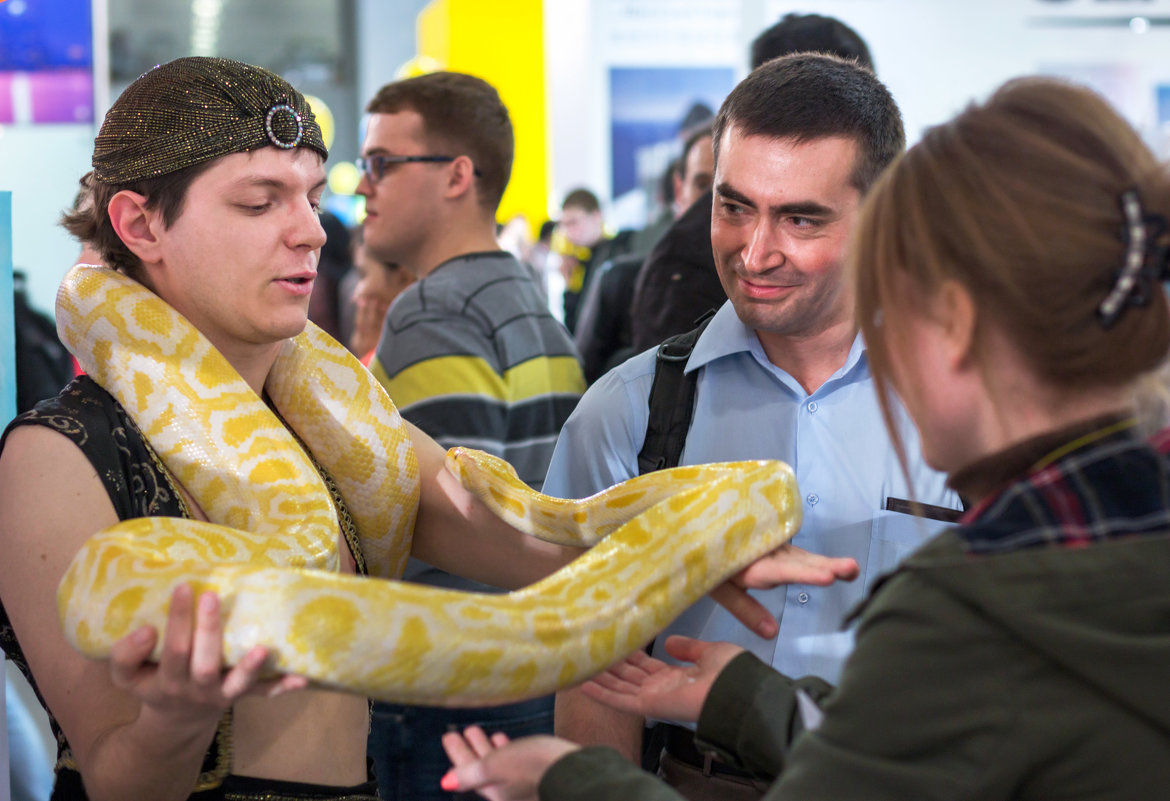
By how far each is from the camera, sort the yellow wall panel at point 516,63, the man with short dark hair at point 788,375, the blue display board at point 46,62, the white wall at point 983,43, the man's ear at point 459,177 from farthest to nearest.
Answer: the yellow wall panel at point 516,63 < the white wall at point 983,43 < the blue display board at point 46,62 < the man's ear at point 459,177 < the man with short dark hair at point 788,375

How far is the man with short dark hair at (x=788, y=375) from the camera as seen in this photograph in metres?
1.90

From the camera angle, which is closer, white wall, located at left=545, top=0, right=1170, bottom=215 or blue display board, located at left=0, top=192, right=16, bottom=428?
blue display board, located at left=0, top=192, right=16, bottom=428

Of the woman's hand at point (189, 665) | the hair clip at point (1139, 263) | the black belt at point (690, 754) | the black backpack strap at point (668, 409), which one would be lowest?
the black belt at point (690, 754)

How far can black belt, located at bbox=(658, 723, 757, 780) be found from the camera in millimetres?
1791

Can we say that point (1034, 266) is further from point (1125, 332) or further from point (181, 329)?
point (181, 329)

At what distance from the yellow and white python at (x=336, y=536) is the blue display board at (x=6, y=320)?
0.76 feet

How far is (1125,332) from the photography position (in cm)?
109

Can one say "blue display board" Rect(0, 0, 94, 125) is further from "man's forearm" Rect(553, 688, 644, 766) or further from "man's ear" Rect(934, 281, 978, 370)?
"man's ear" Rect(934, 281, 978, 370)

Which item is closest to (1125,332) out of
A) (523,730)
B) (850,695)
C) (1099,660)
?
(1099,660)

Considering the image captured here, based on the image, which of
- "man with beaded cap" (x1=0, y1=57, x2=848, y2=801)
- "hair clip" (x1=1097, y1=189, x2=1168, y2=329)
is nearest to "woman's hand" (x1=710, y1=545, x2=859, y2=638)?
"man with beaded cap" (x1=0, y1=57, x2=848, y2=801)

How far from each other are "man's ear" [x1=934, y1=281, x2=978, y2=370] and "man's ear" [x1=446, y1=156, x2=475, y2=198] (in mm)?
2384

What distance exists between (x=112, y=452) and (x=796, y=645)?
1151mm

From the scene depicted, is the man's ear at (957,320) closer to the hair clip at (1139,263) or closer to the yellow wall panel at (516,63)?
the hair clip at (1139,263)

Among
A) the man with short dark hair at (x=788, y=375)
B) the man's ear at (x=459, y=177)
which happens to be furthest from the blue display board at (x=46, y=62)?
the man with short dark hair at (x=788, y=375)
